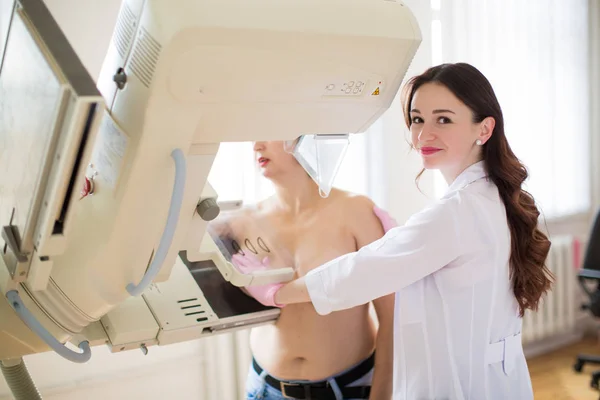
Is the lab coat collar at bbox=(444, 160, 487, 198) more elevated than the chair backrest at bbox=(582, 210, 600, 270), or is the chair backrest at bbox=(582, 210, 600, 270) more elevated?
the lab coat collar at bbox=(444, 160, 487, 198)

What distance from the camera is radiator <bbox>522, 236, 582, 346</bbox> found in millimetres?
3686

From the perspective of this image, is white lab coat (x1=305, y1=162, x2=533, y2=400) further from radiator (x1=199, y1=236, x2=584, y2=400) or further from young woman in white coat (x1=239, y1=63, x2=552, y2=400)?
radiator (x1=199, y1=236, x2=584, y2=400)

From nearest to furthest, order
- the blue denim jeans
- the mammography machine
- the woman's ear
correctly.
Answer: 1. the mammography machine
2. the woman's ear
3. the blue denim jeans

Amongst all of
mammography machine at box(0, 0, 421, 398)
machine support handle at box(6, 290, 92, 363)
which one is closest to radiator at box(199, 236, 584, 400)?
mammography machine at box(0, 0, 421, 398)

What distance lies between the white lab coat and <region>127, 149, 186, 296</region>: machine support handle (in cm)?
52

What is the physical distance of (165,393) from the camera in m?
2.16

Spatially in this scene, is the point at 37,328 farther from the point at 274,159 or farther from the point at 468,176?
the point at 468,176

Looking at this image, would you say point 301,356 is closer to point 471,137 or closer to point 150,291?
point 150,291

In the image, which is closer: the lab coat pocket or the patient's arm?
the lab coat pocket

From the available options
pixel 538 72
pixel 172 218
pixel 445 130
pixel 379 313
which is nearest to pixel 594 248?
pixel 538 72

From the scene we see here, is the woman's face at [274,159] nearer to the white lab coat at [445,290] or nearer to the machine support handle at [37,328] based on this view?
the white lab coat at [445,290]

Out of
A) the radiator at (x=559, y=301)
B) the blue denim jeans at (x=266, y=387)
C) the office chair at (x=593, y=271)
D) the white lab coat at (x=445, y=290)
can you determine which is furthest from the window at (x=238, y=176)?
the radiator at (x=559, y=301)

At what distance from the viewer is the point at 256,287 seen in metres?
1.53

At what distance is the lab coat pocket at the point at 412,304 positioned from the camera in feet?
4.65
